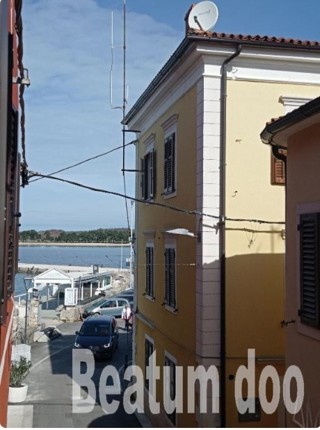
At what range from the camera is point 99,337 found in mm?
24797

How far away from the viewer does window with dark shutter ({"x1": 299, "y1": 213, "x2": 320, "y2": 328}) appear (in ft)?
20.9

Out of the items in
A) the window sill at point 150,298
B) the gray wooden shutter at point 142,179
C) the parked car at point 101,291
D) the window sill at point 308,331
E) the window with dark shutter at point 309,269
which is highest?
the gray wooden shutter at point 142,179

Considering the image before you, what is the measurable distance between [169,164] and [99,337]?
13.8m

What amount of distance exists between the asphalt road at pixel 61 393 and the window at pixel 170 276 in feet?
14.3

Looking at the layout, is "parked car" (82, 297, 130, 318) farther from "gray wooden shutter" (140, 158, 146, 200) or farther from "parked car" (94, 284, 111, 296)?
"gray wooden shutter" (140, 158, 146, 200)

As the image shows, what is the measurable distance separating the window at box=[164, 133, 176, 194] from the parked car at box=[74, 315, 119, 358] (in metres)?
12.9

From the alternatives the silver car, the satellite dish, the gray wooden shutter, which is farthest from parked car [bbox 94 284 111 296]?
the satellite dish

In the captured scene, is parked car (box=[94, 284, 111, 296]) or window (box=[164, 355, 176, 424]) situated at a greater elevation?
window (box=[164, 355, 176, 424])

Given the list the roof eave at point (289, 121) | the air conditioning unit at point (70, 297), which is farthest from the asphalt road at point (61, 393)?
the air conditioning unit at point (70, 297)

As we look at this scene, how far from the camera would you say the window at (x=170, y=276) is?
499 inches

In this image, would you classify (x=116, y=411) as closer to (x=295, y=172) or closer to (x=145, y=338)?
(x=145, y=338)

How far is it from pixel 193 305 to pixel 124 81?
724 centimetres

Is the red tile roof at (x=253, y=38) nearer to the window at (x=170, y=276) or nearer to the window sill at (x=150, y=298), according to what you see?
the window at (x=170, y=276)

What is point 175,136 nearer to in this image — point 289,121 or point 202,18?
point 202,18
